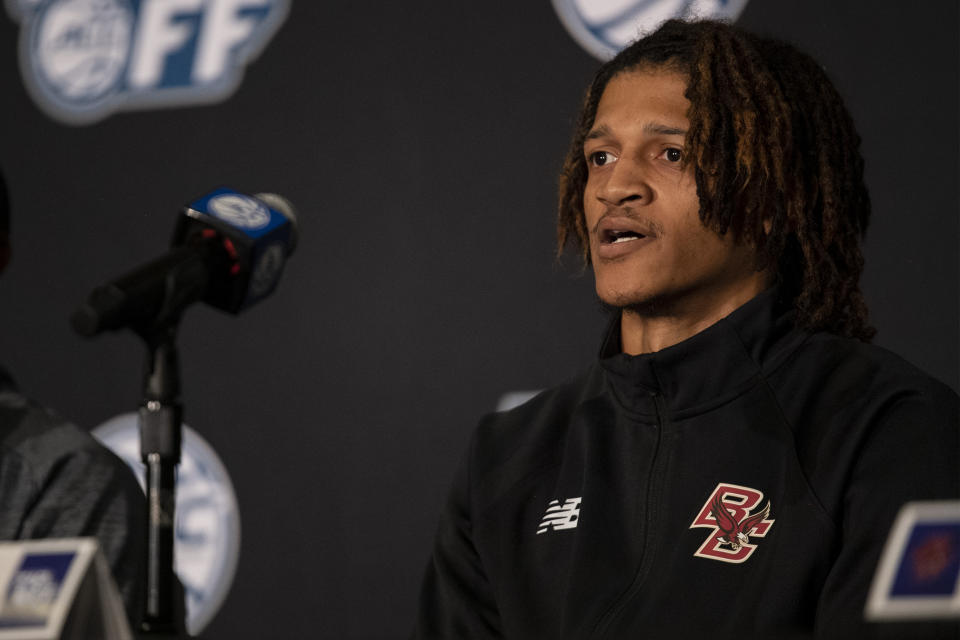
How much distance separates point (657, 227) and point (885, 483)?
431 mm

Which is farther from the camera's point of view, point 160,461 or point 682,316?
point 682,316

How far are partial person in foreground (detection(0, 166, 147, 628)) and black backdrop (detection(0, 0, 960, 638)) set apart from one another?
64 centimetres

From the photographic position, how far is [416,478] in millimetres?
2389

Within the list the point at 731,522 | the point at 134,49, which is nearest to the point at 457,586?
the point at 731,522

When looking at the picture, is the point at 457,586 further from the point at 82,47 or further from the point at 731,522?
the point at 82,47

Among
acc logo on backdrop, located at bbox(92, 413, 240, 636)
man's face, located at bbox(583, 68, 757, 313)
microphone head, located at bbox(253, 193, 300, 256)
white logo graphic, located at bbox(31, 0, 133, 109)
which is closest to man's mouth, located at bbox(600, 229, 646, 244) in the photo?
man's face, located at bbox(583, 68, 757, 313)

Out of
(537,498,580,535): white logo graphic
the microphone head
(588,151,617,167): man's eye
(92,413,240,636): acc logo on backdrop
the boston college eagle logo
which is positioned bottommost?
(92,413,240,636): acc logo on backdrop

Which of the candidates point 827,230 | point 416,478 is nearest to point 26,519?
point 416,478

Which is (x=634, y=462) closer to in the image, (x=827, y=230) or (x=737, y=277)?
(x=737, y=277)

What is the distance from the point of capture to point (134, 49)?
2.66 m

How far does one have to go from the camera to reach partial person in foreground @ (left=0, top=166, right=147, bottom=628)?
5.81 ft

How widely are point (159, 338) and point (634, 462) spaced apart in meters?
0.71

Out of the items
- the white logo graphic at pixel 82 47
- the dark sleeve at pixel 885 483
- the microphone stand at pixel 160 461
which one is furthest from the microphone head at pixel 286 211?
the white logo graphic at pixel 82 47

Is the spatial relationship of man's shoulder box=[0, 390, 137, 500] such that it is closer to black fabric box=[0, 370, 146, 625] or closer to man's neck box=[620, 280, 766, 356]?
black fabric box=[0, 370, 146, 625]
